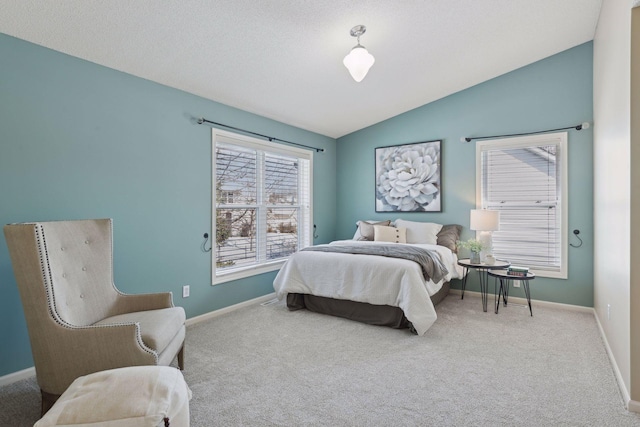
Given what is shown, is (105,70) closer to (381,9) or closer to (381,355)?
(381,9)

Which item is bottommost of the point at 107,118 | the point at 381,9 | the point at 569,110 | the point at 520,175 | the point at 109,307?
the point at 109,307

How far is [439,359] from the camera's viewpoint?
2590mm

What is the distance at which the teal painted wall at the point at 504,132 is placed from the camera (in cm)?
383

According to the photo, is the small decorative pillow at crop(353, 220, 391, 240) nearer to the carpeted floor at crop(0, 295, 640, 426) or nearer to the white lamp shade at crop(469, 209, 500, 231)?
the white lamp shade at crop(469, 209, 500, 231)

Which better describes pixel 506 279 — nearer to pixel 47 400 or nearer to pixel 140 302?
pixel 140 302

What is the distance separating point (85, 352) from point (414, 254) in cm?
275

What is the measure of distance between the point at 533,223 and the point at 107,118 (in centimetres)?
466

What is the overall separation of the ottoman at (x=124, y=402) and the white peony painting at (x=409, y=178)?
404 centimetres

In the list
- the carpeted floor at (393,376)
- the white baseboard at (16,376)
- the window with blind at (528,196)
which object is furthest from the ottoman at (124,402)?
the window with blind at (528,196)

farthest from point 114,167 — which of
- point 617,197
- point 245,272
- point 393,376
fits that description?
point 617,197

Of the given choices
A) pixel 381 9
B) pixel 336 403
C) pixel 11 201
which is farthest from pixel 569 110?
pixel 11 201

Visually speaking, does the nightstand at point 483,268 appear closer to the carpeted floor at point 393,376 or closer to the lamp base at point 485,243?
the lamp base at point 485,243

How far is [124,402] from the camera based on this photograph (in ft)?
4.29

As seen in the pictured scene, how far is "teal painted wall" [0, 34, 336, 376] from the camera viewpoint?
231cm
